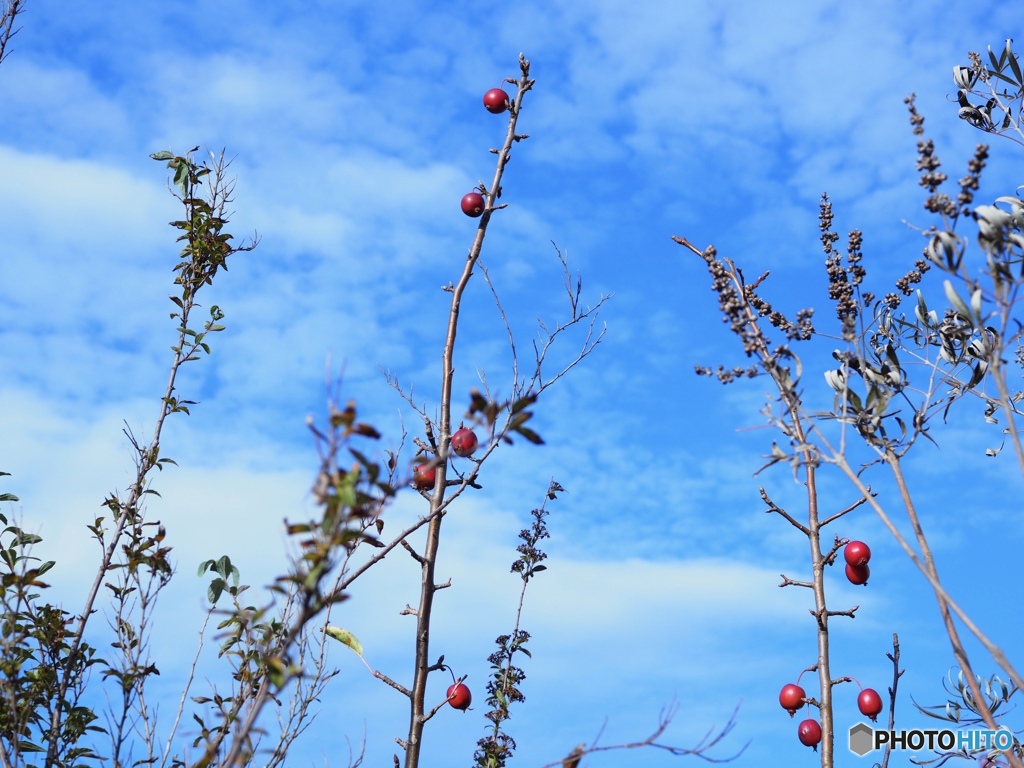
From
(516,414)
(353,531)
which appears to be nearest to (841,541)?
(516,414)

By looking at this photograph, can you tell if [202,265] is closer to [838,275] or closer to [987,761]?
[838,275]

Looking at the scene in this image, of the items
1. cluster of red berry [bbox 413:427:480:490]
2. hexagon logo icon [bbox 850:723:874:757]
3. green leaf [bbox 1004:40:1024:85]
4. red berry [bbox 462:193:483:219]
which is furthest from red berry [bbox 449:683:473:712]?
green leaf [bbox 1004:40:1024:85]

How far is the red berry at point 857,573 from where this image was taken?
14.9 feet

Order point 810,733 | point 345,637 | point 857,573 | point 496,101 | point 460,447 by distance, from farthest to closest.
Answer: point 496,101, point 857,573, point 810,733, point 345,637, point 460,447

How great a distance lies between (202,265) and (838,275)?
3.23 m

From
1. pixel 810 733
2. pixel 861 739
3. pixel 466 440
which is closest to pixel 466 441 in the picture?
pixel 466 440

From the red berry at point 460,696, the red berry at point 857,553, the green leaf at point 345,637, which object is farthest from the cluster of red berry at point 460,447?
the red berry at point 857,553

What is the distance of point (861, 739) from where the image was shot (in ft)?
14.7

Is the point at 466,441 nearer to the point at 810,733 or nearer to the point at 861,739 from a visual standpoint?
the point at 810,733

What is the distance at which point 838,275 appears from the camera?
3189 millimetres

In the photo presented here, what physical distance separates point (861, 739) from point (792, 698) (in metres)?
0.36

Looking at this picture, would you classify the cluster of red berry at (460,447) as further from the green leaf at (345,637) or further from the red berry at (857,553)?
the red berry at (857,553)

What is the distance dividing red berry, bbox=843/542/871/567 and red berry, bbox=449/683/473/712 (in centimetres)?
190

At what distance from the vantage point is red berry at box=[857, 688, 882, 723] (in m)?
4.45
